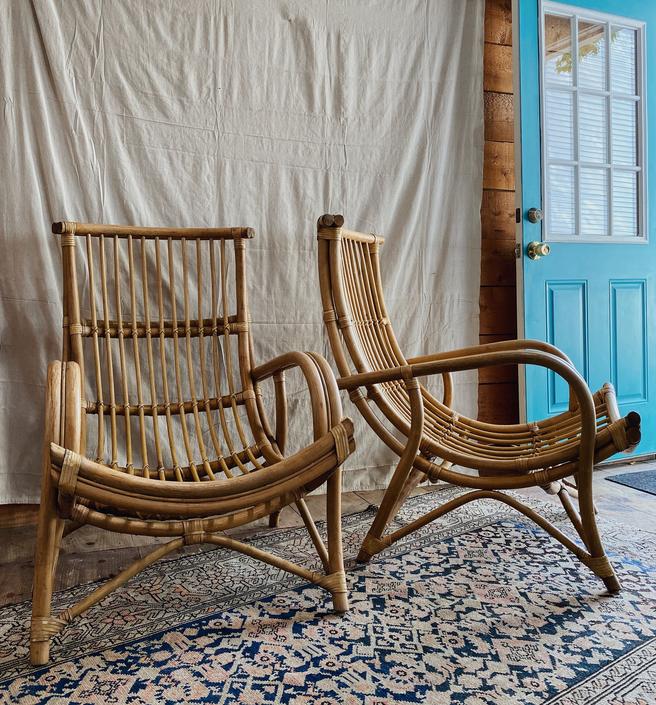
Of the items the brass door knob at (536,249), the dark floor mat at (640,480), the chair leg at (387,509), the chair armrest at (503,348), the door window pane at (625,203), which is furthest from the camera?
the door window pane at (625,203)

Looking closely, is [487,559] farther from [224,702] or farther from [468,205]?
[468,205]

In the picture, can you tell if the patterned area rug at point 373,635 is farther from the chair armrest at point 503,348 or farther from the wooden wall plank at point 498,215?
the wooden wall plank at point 498,215

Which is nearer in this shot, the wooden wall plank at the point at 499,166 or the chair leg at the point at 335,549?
the chair leg at the point at 335,549

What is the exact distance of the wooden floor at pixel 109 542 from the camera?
170cm

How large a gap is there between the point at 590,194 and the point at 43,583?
243 centimetres

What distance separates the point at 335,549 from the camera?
4.86ft

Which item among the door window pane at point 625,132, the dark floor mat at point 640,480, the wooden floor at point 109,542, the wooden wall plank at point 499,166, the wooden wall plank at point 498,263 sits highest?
the door window pane at point 625,132

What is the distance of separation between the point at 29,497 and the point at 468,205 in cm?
186

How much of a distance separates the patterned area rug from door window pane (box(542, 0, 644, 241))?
4.66 ft

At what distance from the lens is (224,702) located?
1156mm

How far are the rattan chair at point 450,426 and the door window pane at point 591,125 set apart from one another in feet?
3.11

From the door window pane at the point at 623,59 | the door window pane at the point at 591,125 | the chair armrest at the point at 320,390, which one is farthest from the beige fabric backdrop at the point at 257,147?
the chair armrest at the point at 320,390

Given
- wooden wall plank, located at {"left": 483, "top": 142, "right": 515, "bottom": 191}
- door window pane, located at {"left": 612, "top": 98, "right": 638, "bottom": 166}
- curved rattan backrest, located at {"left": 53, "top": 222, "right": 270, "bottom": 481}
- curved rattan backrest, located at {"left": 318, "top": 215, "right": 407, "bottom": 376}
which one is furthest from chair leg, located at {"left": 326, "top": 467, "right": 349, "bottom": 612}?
door window pane, located at {"left": 612, "top": 98, "right": 638, "bottom": 166}

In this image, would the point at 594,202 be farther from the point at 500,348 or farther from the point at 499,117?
A: the point at 500,348
